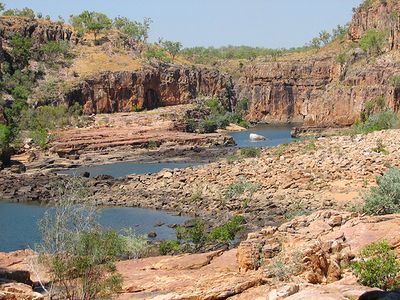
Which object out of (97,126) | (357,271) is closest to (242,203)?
(357,271)

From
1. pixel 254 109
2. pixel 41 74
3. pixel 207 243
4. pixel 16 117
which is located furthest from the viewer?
pixel 254 109

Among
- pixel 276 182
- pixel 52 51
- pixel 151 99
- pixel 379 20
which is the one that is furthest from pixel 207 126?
pixel 276 182

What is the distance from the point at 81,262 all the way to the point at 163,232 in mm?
16464

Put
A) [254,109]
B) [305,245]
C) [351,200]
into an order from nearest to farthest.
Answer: [305,245] → [351,200] → [254,109]

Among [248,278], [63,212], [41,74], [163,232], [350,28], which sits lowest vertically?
[163,232]

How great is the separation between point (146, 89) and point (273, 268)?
8693 centimetres

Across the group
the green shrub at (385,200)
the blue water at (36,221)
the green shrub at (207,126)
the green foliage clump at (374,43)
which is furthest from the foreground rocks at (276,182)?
the green foliage clump at (374,43)

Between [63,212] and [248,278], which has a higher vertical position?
[63,212]

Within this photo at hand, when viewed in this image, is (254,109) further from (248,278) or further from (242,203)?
(248,278)

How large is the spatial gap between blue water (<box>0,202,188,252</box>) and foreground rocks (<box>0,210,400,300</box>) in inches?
406

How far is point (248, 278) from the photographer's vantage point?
14.1 m

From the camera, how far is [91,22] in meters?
107

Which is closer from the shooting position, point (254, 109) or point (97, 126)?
point (97, 126)

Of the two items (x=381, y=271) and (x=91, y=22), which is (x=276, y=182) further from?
(x=91, y=22)
